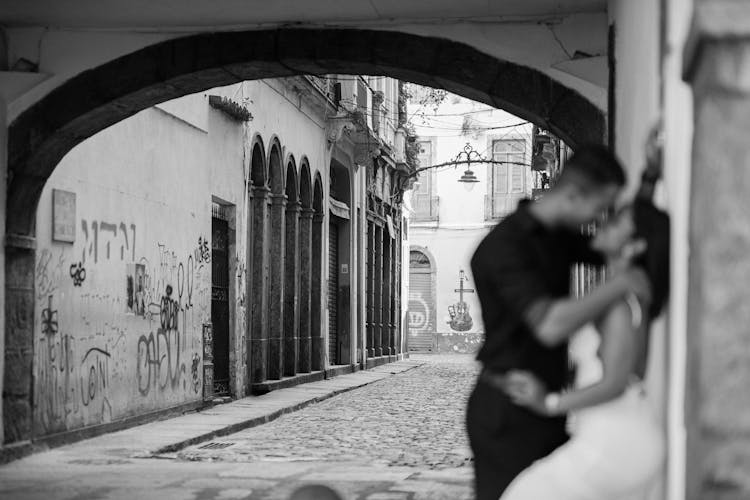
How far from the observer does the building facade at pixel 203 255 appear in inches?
464

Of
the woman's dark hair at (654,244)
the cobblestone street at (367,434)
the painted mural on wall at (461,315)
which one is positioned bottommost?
the painted mural on wall at (461,315)

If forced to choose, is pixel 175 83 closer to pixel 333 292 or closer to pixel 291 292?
pixel 291 292

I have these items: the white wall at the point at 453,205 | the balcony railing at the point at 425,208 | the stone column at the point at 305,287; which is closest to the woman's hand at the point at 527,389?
the stone column at the point at 305,287

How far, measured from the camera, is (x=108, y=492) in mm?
8438

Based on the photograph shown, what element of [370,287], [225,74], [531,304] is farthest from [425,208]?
[531,304]

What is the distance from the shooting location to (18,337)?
10125 millimetres

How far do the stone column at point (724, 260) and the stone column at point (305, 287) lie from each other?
19.4 meters

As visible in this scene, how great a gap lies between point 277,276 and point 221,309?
3.35 meters

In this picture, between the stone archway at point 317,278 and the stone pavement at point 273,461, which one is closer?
the stone pavement at point 273,461

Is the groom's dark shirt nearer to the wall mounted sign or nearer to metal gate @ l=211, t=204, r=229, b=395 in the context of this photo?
the wall mounted sign

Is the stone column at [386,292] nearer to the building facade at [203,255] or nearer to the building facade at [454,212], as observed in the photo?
the building facade at [203,255]

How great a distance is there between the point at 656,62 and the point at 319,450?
777 cm

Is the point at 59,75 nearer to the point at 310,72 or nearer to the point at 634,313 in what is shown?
the point at 310,72

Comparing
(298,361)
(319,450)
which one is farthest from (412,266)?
(319,450)
